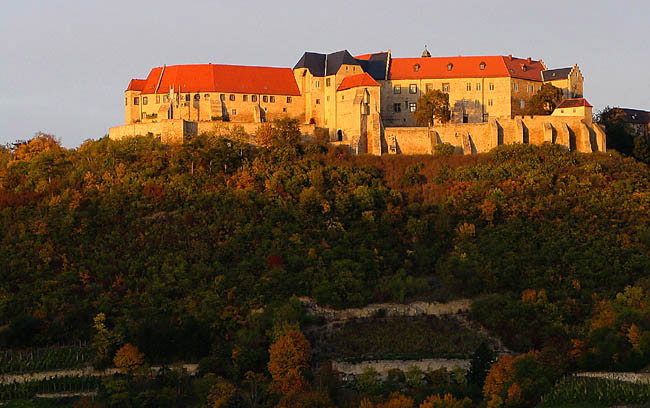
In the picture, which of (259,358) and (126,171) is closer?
(259,358)

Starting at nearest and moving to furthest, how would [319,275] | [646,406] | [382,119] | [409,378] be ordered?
[646,406], [409,378], [319,275], [382,119]

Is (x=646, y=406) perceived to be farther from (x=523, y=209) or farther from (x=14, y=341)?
(x=14, y=341)

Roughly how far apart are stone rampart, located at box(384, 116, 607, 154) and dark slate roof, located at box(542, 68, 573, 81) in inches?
302

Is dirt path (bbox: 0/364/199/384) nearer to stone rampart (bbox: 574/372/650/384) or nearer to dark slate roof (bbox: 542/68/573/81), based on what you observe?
stone rampart (bbox: 574/372/650/384)

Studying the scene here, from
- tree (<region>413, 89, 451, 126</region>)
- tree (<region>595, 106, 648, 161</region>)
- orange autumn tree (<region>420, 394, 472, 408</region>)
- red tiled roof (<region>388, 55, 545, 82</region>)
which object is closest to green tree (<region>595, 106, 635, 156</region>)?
tree (<region>595, 106, 648, 161</region>)

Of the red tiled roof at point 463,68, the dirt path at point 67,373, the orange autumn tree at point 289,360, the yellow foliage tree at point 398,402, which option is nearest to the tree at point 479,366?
the yellow foliage tree at point 398,402

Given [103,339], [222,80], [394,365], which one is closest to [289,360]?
[394,365]

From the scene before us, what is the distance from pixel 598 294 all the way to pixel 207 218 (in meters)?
23.3

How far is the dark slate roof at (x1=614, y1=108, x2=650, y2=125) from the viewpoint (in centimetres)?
8621

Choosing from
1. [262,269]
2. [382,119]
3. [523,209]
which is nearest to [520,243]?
[523,209]

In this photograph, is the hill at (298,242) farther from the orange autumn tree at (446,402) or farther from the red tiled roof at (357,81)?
the orange autumn tree at (446,402)

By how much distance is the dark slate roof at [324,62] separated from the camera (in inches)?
3204

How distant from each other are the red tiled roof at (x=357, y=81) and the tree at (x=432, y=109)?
12.0 feet

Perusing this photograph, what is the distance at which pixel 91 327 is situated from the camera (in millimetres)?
55906
